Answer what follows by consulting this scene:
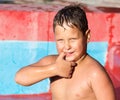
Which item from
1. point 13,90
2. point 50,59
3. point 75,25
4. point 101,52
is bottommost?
point 13,90

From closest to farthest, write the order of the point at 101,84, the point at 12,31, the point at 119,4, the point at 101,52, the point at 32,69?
the point at 101,84 < the point at 32,69 < the point at 12,31 < the point at 101,52 < the point at 119,4

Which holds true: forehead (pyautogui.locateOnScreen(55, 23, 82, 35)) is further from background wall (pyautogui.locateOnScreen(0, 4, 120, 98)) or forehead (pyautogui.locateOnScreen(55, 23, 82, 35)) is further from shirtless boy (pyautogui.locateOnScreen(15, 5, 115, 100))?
background wall (pyautogui.locateOnScreen(0, 4, 120, 98))

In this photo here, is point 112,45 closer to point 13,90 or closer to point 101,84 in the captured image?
point 13,90

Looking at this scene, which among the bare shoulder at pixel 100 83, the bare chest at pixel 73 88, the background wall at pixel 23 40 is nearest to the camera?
the bare shoulder at pixel 100 83

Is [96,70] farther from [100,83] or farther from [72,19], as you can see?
[72,19]

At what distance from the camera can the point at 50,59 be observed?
9.41 ft

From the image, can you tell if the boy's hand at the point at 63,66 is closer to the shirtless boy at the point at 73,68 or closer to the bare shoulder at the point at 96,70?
the shirtless boy at the point at 73,68

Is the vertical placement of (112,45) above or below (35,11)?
below

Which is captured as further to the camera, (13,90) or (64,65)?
(13,90)

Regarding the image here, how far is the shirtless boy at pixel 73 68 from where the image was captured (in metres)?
2.53

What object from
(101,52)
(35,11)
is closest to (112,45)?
(101,52)

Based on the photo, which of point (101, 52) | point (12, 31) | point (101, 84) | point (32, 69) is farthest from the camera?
point (101, 52)

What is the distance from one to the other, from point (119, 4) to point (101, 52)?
220cm

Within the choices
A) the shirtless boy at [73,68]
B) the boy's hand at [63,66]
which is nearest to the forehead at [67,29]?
the shirtless boy at [73,68]
